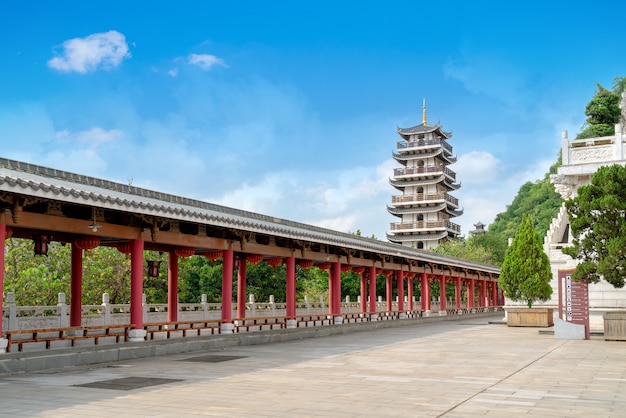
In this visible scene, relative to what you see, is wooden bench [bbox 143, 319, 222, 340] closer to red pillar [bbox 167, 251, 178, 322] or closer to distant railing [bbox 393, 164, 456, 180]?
red pillar [bbox 167, 251, 178, 322]

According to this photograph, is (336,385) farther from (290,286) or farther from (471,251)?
(471,251)

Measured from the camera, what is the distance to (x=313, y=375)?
39.1 ft

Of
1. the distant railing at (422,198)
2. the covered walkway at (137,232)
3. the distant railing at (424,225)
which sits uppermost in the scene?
the distant railing at (422,198)

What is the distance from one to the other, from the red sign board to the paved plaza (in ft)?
12.4

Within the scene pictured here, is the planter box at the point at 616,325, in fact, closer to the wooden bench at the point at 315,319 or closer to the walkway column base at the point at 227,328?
the wooden bench at the point at 315,319

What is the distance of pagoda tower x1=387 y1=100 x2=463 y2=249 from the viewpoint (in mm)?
82812

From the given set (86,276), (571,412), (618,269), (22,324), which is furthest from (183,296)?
(571,412)

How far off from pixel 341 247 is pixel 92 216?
45.8ft

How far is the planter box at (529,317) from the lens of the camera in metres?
29.2

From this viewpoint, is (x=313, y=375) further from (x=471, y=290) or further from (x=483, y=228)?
(x=483, y=228)

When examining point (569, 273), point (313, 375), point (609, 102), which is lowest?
point (313, 375)

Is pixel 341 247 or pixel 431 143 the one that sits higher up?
pixel 431 143

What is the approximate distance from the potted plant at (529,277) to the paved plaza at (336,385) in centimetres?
1177

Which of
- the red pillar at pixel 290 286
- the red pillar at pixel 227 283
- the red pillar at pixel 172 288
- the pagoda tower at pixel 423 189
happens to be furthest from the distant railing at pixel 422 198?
the red pillar at pixel 227 283
